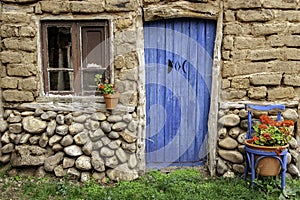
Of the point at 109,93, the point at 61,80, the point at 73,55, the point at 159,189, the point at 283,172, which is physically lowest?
the point at 159,189

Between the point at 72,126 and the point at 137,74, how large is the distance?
45.4 inches

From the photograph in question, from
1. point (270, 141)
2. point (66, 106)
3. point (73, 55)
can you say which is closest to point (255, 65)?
point (270, 141)

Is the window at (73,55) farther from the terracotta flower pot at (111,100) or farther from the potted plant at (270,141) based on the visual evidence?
the potted plant at (270,141)

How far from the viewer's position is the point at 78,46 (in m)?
4.05

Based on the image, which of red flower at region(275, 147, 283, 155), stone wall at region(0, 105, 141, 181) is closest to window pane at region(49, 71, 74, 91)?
stone wall at region(0, 105, 141, 181)

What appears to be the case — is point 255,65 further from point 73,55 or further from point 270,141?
point 73,55

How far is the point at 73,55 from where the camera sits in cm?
406

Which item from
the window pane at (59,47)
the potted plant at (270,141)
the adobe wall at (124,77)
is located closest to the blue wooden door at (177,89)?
the adobe wall at (124,77)

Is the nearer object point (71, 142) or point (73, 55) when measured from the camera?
point (71, 142)

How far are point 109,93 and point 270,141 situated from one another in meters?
2.15

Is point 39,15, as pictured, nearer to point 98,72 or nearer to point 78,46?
point 78,46

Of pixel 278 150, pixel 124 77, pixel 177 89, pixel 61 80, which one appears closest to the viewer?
pixel 278 150

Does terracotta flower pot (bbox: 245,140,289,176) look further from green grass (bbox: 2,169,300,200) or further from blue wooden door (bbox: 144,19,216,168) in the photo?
blue wooden door (bbox: 144,19,216,168)

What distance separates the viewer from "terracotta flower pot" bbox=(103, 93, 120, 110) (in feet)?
12.8
